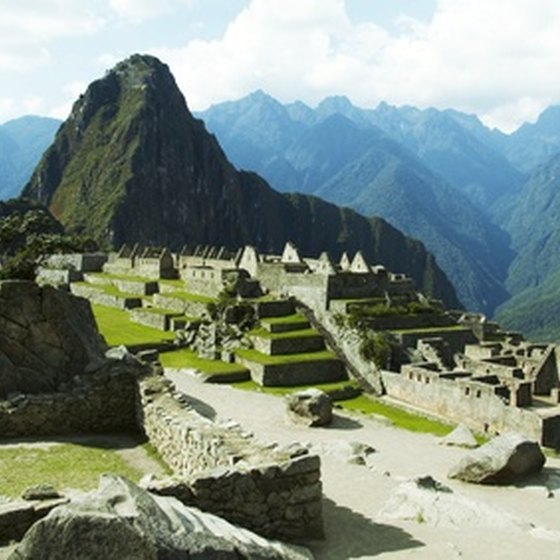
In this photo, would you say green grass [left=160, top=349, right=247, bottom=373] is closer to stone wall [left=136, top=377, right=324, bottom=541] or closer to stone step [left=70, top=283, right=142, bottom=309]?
stone step [left=70, top=283, right=142, bottom=309]

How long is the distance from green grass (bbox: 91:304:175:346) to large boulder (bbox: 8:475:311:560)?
28.6 m

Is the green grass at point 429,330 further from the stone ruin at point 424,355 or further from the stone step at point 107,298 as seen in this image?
the stone step at point 107,298

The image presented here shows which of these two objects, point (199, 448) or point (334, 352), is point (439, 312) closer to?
point (334, 352)

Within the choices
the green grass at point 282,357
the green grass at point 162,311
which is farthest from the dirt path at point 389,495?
the green grass at point 162,311

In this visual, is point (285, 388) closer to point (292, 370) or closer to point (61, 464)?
point (292, 370)

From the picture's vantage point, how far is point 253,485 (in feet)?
30.0

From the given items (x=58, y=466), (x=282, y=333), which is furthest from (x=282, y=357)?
(x=58, y=466)

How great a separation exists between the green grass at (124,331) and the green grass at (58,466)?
2288cm

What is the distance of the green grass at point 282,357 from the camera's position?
36.6 metres

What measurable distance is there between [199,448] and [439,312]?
116ft

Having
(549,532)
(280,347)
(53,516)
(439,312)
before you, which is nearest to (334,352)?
(280,347)

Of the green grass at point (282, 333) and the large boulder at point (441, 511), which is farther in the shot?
the green grass at point (282, 333)

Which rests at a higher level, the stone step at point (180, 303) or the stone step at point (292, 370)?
the stone step at point (180, 303)

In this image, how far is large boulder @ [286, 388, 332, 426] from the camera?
2306 centimetres
